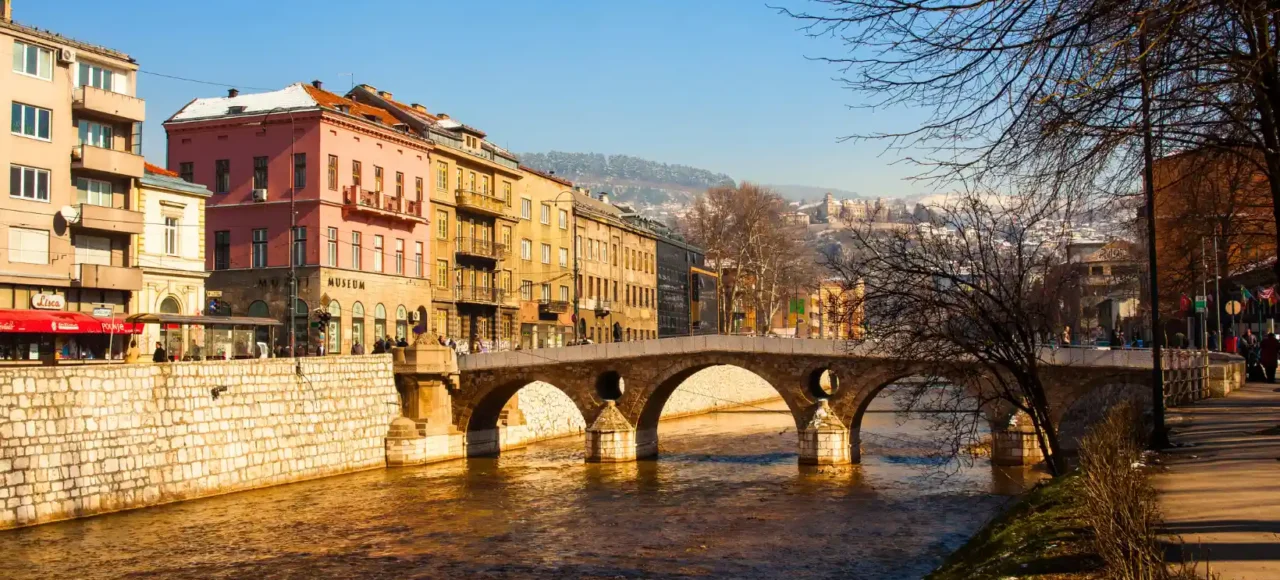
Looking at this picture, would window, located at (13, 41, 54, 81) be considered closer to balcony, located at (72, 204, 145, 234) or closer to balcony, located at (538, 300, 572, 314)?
balcony, located at (72, 204, 145, 234)

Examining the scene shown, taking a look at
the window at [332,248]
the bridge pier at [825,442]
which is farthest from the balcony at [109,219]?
the bridge pier at [825,442]

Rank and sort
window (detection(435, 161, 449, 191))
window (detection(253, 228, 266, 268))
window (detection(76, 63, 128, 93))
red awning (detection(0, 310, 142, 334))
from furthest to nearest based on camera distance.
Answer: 1. window (detection(435, 161, 449, 191))
2. window (detection(253, 228, 266, 268))
3. window (detection(76, 63, 128, 93))
4. red awning (detection(0, 310, 142, 334))

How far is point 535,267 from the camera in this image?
6328cm

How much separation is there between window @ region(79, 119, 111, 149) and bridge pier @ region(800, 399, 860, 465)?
23188mm

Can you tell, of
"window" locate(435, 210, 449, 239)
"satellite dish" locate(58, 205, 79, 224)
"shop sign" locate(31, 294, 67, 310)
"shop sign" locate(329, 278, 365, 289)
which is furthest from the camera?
"window" locate(435, 210, 449, 239)

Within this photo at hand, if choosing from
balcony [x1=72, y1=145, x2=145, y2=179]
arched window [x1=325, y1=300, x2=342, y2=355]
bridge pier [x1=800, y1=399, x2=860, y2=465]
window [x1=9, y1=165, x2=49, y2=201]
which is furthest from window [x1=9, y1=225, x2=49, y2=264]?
bridge pier [x1=800, y1=399, x2=860, y2=465]

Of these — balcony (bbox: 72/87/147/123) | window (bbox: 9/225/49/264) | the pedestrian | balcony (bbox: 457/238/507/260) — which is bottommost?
the pedestrian

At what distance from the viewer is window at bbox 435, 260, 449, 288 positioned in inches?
2083

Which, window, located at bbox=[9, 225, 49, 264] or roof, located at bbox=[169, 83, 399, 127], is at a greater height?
roof, located at bbox=[169, 83, 399, 127]

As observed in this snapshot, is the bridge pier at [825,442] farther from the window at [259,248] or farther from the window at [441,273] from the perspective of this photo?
the window at [259,248]

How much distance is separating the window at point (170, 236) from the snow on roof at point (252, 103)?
24.5ft

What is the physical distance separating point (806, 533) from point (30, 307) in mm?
22774

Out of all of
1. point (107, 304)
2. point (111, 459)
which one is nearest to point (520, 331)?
point (107, 304)

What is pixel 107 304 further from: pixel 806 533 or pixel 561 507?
pixel 806 533
